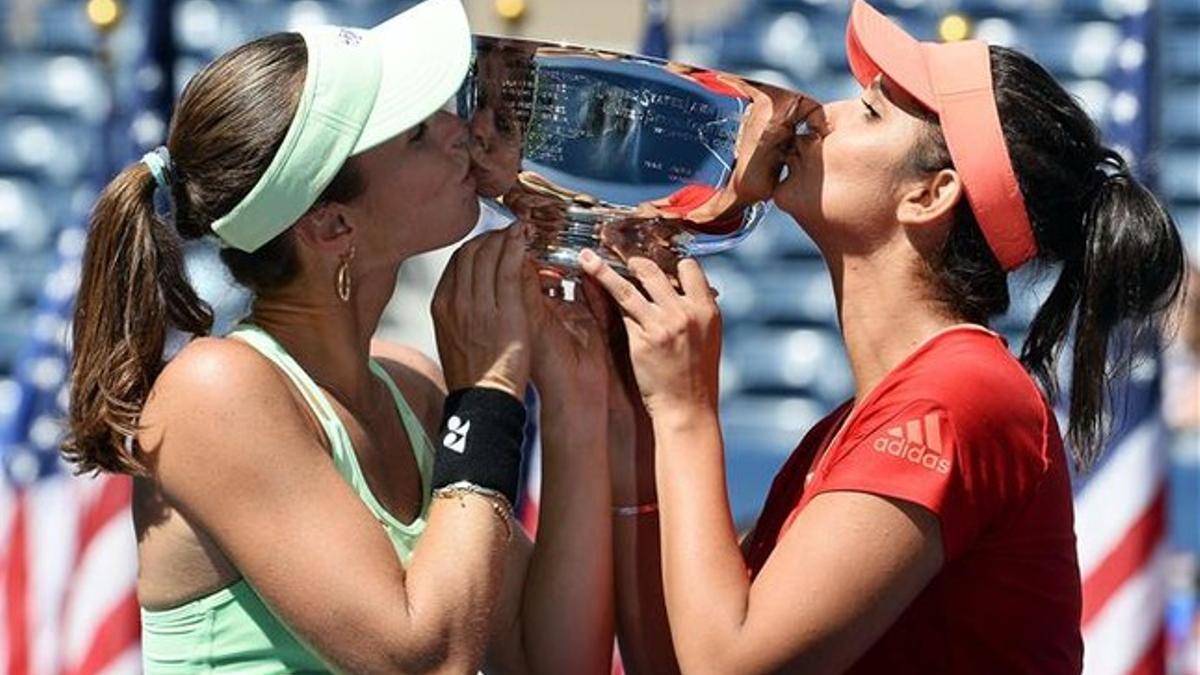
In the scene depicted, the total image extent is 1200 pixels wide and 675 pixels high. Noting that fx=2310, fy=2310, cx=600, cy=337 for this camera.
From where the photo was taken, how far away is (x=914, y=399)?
2.42 m

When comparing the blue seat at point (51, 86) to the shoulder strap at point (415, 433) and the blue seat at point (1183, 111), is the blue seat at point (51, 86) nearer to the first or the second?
the blue seat at point (1183, 111)

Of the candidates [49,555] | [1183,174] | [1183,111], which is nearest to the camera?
[49,555]

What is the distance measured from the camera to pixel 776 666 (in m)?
2.36

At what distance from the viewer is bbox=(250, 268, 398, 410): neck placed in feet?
8.39

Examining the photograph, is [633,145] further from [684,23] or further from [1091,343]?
[684,23]

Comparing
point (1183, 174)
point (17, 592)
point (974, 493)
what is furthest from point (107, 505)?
point (1183, 174)

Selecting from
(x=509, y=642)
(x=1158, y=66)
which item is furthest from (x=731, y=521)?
(x=1158, y=66)

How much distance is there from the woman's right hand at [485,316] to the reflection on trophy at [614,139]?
6 centimetres

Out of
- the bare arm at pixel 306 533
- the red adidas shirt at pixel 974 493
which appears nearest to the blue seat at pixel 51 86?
the bare arm at pixel 306 533

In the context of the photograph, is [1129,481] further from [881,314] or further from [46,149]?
[46,149]

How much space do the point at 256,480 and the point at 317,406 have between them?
139 mm

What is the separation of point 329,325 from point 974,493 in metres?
0.74

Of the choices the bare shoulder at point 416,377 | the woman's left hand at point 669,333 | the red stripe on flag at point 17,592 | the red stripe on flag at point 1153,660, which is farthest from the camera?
the red stripe on flag at point 17,592

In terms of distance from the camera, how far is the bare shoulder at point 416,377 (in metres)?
2.81
